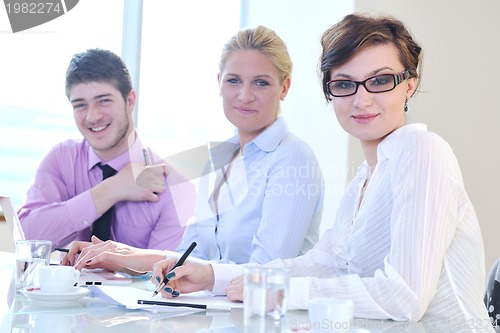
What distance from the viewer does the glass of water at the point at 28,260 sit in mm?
1445

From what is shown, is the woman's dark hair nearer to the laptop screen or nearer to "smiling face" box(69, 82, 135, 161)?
the laptop screen

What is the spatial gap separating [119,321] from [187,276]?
1.00 ft

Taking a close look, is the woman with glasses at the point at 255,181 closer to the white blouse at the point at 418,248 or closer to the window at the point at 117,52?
the white blouse at the point at 418,248

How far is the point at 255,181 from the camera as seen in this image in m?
2.16

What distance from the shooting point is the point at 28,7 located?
3.82 meters

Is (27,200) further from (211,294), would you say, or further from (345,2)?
(345,2)

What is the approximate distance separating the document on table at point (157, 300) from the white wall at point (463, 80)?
210 centimetres

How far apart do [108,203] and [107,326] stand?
154cm

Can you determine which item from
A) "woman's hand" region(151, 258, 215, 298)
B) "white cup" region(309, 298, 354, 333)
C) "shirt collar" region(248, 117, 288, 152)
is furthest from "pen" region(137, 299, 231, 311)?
"shirt collar" region(248, 117, 288, 152)

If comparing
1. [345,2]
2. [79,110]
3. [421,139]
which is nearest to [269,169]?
[421,139]

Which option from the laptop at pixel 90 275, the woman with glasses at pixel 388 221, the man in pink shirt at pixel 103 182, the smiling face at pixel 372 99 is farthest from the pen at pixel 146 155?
the smiling face at pixel 372 99

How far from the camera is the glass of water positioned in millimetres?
1445

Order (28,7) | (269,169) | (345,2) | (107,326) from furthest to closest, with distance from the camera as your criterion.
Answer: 1. (28,7)
2. (345,2)
3. (269,169)
4. (107,326)

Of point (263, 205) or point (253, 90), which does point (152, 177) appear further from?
point (263, 205)
